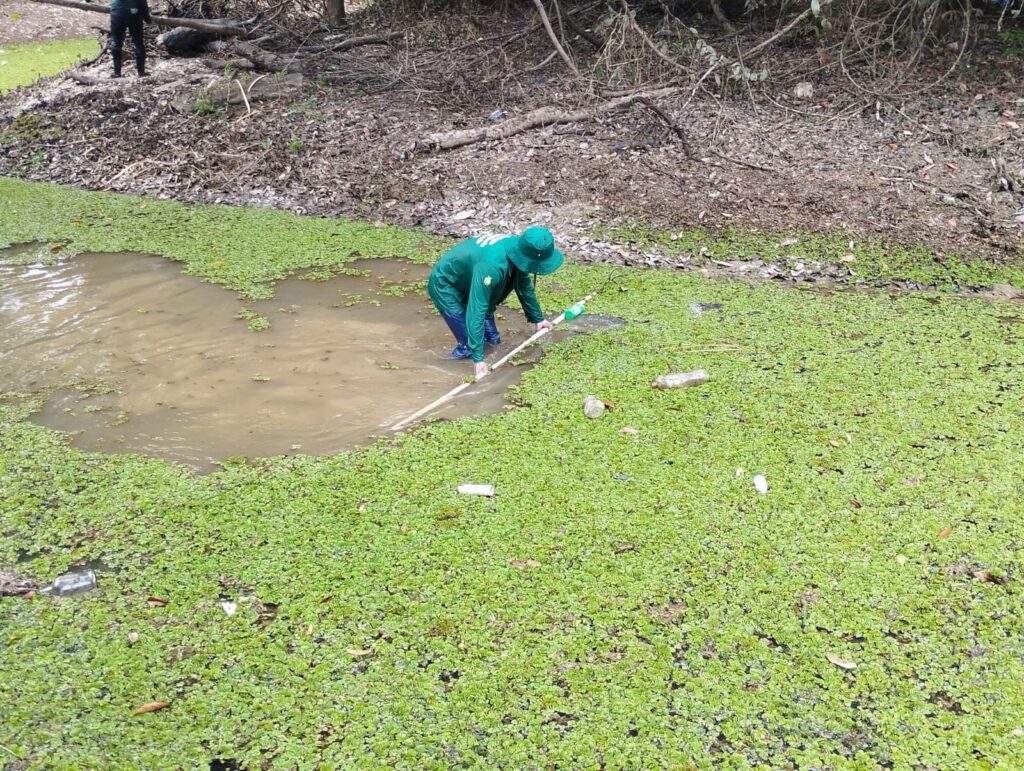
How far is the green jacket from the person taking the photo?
4.86 meters

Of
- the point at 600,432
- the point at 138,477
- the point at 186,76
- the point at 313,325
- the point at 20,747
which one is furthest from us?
the point at 186,76

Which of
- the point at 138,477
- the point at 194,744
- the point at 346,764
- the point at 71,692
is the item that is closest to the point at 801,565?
the point at 346,764

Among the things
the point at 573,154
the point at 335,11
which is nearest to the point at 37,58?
the point at 335,11

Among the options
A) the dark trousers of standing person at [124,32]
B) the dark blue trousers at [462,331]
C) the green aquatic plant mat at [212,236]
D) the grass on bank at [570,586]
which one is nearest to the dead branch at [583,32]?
the green aquatic plant mat at [212,236]

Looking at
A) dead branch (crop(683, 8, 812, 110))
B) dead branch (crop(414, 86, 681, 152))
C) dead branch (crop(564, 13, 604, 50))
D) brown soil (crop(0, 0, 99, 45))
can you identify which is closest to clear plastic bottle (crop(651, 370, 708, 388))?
dead branch (crop(414, 86, 681, 152))

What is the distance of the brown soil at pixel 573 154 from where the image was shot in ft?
24.0

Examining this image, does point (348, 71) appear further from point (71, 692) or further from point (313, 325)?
point (71, 692)

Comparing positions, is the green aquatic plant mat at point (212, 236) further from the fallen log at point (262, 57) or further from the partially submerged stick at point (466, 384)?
the fallen log at point (262, 57)

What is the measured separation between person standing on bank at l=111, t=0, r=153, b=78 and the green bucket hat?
8132mm

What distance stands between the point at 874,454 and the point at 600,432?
1.39 meters

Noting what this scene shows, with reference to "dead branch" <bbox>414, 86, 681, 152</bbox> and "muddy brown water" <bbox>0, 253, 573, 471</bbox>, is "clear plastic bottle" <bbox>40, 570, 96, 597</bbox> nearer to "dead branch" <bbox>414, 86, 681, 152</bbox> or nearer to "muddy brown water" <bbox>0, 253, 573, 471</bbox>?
"muddy brown water" <bbox>0, 253, 573, 471</bbox>

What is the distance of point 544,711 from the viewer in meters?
2.80

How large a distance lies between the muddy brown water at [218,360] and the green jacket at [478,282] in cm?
37

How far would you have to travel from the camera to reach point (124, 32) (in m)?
10.5
